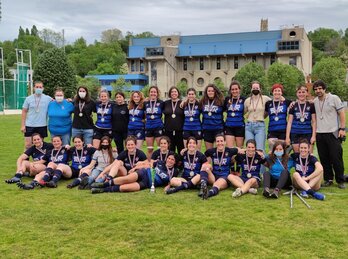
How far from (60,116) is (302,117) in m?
5.01

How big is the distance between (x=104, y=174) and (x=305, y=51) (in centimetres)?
6998

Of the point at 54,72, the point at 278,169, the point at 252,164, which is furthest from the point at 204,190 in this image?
the point at 54,72

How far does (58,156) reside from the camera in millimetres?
8719

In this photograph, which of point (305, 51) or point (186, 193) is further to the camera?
point (305, 51)

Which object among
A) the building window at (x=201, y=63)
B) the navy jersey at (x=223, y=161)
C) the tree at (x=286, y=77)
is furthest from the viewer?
the building window at (x=201, y=63)

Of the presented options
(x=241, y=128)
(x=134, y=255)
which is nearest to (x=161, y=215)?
(x=134, y=255)

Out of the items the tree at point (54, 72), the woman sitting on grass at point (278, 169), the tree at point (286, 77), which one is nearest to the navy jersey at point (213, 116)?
the woman sitting on grass at point (278, 169)

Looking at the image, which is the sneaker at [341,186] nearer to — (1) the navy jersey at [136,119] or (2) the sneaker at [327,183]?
(2) the sneaker at [327,183]

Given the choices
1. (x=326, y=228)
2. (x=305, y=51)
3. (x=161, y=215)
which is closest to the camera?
(x=326, y=228)

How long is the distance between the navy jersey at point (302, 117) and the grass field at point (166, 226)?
1229mm

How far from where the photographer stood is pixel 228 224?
5.57 meters

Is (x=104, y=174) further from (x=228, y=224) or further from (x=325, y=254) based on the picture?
(x=325, y=254)

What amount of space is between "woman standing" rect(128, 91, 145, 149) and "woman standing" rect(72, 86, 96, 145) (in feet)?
2.87

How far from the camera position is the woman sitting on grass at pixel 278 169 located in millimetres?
7324
